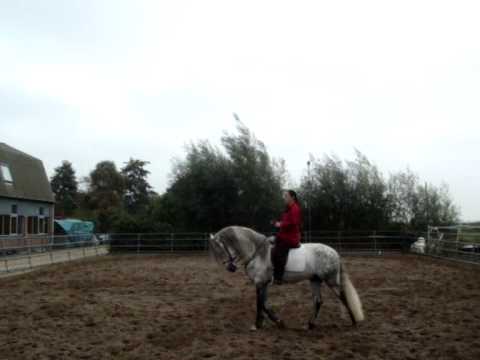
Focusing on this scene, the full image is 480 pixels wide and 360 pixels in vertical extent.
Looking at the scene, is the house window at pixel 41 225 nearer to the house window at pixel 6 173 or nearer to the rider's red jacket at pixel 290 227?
the house window at pixel 6 173

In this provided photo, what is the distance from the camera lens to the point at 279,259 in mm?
6734

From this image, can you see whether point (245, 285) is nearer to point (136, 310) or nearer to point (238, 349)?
point (136, 310)

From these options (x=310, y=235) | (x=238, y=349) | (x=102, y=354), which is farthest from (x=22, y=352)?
(x=310, y=235)

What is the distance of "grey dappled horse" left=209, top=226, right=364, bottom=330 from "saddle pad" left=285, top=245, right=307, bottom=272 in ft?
0.05

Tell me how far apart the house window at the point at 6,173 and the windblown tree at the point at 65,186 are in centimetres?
3793

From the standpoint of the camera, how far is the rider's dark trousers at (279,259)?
22.1ft

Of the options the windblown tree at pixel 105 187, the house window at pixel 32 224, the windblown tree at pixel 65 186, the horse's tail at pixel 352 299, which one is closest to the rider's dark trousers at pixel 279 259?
the horse's tail at pixel 352 299

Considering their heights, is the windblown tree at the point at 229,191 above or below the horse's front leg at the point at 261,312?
above

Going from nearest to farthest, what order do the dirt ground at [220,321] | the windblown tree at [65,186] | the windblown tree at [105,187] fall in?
the dirt ground at [220,321], the windblown tree at [105,187], the windblown tree at [65,186]

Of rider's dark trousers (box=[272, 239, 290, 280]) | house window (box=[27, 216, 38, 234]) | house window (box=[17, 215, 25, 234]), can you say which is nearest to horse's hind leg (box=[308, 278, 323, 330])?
rider's dark trousers (box=[272, 239, 290, 280])

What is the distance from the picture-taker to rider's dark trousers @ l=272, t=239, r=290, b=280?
6.72 m

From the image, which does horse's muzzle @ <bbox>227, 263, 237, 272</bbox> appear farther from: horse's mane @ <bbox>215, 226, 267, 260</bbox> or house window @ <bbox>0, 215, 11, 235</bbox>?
house window @ <bbox>0, 215, 11, 235</bbox>

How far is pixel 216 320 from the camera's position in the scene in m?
7.25

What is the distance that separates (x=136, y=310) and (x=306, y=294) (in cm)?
371
